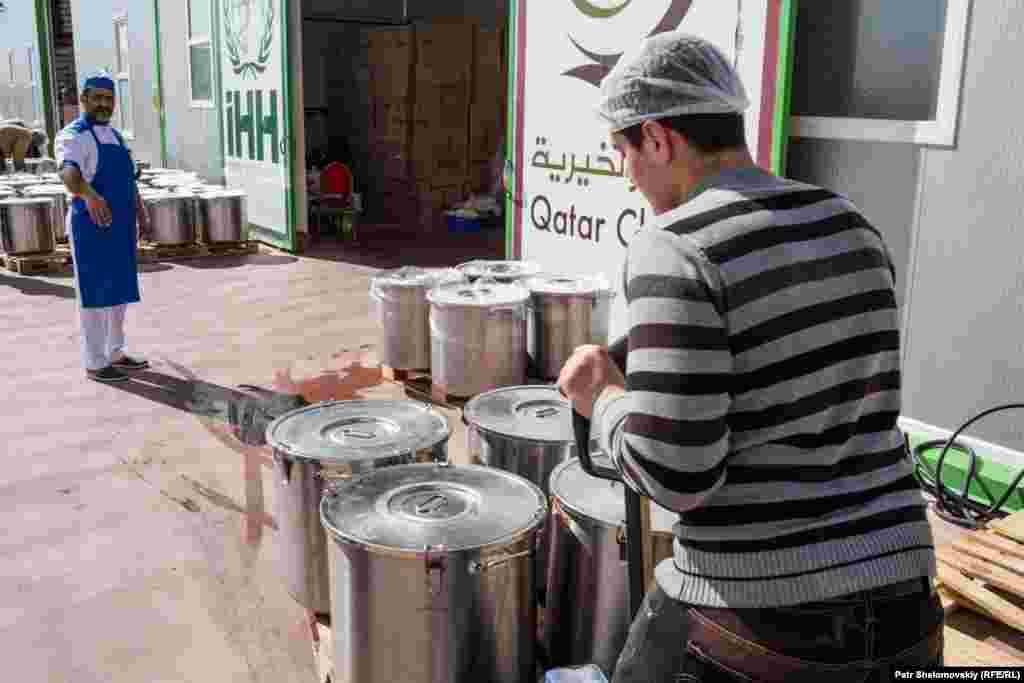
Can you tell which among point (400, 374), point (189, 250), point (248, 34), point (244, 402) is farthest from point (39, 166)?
point (400, 374)

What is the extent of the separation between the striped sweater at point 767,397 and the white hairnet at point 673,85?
0.42 feet

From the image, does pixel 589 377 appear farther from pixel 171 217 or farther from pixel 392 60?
pixel 392 60

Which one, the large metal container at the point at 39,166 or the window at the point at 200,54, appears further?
the large metal container at the point at 39,166

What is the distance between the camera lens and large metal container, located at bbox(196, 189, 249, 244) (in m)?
10.9

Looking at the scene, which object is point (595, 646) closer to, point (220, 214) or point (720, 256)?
point (720, 256)

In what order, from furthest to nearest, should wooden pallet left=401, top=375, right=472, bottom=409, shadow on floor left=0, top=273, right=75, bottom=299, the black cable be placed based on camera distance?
1. shadow on floor left=0, top=273, right=75, bottom=299
2. wooden pallet left=401, top=375, right=472, bottom=409
3. the black cable

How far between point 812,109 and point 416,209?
30.2ft

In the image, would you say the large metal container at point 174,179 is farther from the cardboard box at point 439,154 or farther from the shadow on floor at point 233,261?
the cardboard box at point 439,154

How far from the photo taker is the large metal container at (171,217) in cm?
1061

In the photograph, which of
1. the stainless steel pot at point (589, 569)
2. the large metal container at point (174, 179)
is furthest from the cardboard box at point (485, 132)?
the stainless steel pot at point (589, 569)

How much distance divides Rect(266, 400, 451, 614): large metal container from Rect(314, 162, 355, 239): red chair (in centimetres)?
943

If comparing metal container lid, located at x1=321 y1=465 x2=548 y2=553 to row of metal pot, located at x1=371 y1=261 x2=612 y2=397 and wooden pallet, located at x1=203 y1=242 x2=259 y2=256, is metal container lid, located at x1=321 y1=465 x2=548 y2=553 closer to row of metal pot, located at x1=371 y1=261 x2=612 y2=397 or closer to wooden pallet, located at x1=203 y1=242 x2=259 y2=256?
row of metal pot, located at x1=371 y1=261 x2=612 y2=397

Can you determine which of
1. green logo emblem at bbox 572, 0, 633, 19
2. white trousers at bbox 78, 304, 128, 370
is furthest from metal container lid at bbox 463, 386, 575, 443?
white trousers at bbox 78, 304, 128, 370

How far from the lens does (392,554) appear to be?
2.33m
